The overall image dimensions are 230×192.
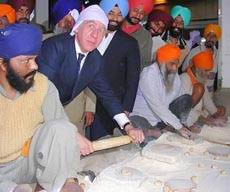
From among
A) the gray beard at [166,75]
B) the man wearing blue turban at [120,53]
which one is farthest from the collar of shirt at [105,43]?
the gray beard at [166,75]

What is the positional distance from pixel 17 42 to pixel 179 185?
4.03 ft

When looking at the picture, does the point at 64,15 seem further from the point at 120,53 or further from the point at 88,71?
the point at 88,71

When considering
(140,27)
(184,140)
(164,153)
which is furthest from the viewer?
(140,27)

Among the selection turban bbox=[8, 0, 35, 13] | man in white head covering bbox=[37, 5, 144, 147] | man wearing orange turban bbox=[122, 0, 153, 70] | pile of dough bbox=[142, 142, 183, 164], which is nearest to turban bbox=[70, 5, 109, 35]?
man in white head covering bbox=[37, 5, 144, 147]

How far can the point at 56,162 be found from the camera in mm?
1890

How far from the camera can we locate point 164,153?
262 cm

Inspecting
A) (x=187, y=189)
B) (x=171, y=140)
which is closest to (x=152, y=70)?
(x=171, y=140)

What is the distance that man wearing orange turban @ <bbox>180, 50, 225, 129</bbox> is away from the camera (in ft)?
12.0

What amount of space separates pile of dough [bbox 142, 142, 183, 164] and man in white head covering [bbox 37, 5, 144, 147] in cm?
30

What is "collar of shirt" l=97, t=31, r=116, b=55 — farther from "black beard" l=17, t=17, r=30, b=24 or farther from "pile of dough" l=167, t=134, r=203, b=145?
"pile of dough" l=167, t=134, r=203, b=145

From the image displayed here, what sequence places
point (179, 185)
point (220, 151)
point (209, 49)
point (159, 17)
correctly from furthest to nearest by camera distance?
1. point (209, 49)
2. point (159, 17)
3. point (220, 151)
4. point (179, 185)

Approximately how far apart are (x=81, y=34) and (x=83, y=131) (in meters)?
1.04

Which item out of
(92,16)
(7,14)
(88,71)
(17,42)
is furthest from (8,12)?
(17,42)

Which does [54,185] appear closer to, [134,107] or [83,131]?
[83,131]
